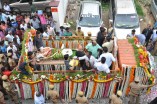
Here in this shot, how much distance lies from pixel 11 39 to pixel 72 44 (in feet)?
8.44

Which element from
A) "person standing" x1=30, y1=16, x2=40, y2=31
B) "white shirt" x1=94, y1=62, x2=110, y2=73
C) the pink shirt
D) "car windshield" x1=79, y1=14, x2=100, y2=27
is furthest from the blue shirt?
"person standing" x1=30, y1=16, x2=40, y2=31

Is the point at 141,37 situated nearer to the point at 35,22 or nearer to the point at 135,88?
the point at 135,88

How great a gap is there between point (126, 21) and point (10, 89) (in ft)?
24.6

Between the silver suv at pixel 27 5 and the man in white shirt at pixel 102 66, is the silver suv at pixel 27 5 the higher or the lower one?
the higher one

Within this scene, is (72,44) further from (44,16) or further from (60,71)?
(44,16)

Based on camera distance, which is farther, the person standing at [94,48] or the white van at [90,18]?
the white van at [90,18]

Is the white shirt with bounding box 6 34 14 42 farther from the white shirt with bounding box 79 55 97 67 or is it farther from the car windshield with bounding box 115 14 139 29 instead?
the car windshield with bounding box 115 14 139 29

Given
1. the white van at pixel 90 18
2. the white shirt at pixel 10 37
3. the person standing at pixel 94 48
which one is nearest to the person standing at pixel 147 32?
the white van at pixel 90 18

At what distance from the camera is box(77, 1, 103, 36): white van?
13898mm

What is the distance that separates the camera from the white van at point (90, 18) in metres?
13.9

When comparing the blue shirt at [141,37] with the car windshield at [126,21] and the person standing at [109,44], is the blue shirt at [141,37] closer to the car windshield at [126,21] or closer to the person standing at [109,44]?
the person standing at [109,44]

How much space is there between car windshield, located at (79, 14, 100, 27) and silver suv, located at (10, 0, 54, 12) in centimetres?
271

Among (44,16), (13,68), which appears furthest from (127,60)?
(44,16)

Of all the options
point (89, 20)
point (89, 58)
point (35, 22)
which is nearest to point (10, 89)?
point (89, 58)
